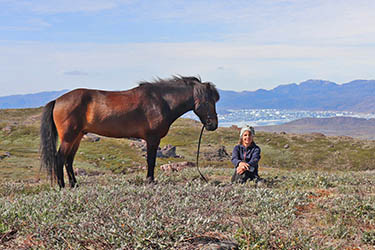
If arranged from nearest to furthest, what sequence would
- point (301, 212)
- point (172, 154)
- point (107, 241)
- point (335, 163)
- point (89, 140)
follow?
point (107, 241), point (301, 212), point (172, 154), point (335, 163), point (89, 140)

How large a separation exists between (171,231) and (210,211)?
1.81 metres

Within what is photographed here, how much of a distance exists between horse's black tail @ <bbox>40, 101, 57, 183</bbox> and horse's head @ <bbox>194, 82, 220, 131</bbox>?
14.7 ft

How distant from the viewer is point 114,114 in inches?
455

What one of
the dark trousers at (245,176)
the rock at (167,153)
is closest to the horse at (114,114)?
the dark trousers at (245,176)

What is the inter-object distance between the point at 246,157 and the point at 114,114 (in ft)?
13.9

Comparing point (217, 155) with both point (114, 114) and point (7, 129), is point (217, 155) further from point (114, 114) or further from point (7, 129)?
point (7, 129)

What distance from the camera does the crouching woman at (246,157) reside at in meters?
11.4

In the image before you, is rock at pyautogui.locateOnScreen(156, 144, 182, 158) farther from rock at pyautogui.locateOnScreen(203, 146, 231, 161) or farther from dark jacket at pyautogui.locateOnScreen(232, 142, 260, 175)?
dark jacket at pyautogui.locateOnScreen(232, 142, 260, 175)

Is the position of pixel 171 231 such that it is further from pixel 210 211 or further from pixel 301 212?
pixel 301 212

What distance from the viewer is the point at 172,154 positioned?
39781 mm

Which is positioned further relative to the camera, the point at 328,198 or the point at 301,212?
the point at 328,198

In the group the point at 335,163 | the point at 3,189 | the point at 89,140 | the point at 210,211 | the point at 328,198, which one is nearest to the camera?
the point at 210,211

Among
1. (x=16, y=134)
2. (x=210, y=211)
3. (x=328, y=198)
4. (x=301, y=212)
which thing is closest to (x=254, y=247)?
(x=210, y=211)

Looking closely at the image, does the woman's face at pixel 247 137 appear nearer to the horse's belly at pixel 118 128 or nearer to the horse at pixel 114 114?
the horse at pixel 114 114
